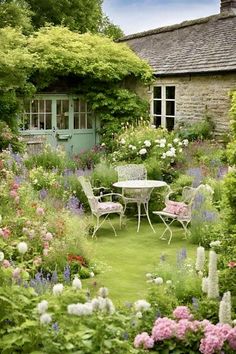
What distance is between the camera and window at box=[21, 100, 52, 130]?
1852cm

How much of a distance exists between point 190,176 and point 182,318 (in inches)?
305

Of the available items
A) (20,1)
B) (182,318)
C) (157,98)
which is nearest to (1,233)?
(182,318)

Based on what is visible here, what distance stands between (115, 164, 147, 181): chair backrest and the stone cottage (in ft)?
14.6

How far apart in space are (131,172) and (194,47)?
28.6ft

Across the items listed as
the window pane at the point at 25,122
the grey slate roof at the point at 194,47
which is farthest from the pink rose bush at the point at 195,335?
the window pane at the point at 25,122

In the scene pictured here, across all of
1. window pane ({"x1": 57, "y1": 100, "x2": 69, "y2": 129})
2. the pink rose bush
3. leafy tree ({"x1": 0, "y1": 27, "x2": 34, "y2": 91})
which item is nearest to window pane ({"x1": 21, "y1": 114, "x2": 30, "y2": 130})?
window pane ({"x1": 57, "y1": 100, "x2": 69, "y2": 129})

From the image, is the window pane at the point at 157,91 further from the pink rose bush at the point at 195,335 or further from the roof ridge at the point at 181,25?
the pink rose bush at the point at 195,335

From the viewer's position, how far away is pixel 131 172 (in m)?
12.3

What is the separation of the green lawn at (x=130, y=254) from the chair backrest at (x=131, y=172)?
93cm

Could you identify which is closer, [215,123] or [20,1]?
[215,123]

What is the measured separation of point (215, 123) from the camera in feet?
56.4

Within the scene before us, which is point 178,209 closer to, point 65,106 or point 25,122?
point 25,122

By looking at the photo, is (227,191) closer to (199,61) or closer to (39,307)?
(39,307)

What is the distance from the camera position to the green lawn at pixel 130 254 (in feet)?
24.8
